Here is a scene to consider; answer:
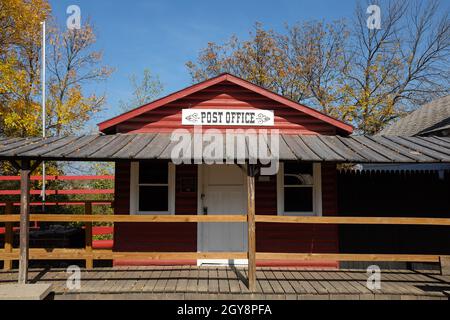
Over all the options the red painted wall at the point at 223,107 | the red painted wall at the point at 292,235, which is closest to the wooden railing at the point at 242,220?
the red painted wall at the point at 292,235

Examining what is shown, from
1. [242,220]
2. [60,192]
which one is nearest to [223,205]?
[242,220]

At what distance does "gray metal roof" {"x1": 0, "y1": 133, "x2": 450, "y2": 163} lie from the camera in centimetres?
664

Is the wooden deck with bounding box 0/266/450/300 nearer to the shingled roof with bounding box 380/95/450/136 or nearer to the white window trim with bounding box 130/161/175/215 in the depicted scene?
the white window trim with bounding box 130/161/175/215

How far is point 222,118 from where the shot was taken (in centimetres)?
878

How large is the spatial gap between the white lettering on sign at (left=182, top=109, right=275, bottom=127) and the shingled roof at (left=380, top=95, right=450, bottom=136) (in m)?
7.17

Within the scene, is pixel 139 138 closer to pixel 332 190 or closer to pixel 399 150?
pixel 332 190

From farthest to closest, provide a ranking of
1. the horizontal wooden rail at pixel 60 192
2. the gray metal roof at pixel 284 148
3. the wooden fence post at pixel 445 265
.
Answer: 1. the horizontal wooden rail at pixel 60 192
2. the wooden fence post at pixel 445 265
3. the gray metal roof at pixel 284 148

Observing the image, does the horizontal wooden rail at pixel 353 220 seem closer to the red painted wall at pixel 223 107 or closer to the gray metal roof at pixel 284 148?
the gray metal roof at pixel 284 148

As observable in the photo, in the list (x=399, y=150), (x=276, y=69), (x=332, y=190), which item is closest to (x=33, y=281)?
(x=332, y=190)

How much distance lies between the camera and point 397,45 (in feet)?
89.0

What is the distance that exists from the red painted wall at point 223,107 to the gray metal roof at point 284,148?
297 millimetres

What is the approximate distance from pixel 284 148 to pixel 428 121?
34.7 feet

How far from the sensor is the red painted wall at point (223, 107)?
8.77m
